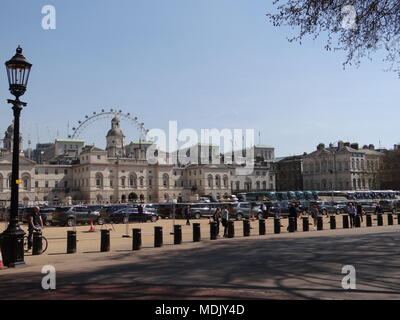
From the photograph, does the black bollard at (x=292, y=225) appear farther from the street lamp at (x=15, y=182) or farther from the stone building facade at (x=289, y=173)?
the stone building facade at (x=289, y=173)

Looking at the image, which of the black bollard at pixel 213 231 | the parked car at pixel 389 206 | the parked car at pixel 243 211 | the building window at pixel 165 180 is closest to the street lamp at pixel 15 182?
the black bollard at pixel 213 231

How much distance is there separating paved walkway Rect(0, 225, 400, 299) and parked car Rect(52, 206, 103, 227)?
822 inches

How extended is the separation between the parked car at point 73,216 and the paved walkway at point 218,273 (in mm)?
20891

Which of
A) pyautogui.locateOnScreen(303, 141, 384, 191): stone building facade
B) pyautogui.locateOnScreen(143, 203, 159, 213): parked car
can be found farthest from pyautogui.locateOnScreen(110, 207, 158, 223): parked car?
pyautogui.locateOnScreen(303, 141, 384, 191): stone building facade

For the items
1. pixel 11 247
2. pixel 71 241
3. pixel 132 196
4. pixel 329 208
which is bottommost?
pixel 329 208

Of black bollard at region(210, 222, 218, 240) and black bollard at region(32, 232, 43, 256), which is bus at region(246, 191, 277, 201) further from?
black bollard at region(32, 232, 43, 256)

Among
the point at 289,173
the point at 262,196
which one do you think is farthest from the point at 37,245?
the point at 289,173

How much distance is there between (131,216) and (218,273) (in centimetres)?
3012

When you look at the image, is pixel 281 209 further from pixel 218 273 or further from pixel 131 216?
pixel 218 273

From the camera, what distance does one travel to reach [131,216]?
40375 millimetres

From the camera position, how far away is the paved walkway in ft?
28.8

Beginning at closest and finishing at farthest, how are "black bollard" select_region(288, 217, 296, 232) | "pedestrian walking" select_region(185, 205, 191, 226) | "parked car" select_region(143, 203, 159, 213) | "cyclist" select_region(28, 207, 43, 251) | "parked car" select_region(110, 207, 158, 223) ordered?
"cyclist" select_region(28, 207, 43, 251), "black bollard" select_region(288, 217, 296, 232), "pedestrian walking" select_region(185, 205, 191, 226), "parked car" select_region(110, 207, 158, 223), "parked car" select_region(143, 203, 159, 213)

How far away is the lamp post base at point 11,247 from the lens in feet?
41.6
